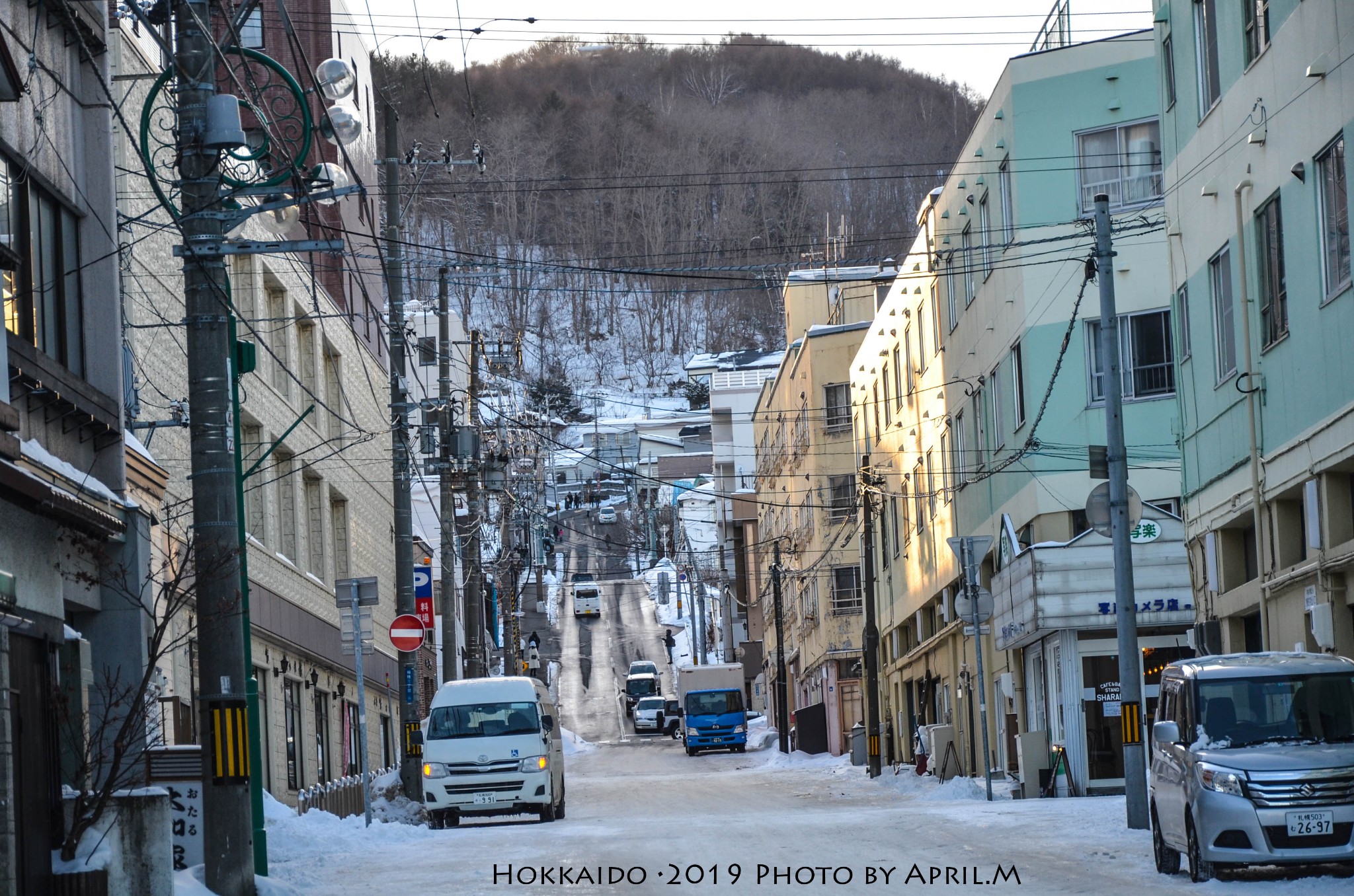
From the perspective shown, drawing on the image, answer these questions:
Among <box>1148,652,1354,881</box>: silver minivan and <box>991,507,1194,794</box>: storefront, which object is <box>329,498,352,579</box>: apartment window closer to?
<box>991,507,1194,794</box>: storefront

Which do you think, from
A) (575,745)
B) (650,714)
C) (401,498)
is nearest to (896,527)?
(575,745)

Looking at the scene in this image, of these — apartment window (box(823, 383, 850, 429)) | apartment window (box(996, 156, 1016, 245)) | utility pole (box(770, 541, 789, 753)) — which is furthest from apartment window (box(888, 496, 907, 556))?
apartment window (box(996, 156, 1016, 245))

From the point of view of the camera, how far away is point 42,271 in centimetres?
1569

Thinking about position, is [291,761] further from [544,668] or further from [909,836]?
[544,668]

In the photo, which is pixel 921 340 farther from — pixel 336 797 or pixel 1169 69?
pixel 336 797

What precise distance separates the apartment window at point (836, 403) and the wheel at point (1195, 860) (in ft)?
175

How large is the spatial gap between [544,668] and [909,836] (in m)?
80.0

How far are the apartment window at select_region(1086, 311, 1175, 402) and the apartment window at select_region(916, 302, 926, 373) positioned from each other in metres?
13.6

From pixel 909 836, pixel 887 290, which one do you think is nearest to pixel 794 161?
pixel 887 290

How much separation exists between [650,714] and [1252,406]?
59.3 m

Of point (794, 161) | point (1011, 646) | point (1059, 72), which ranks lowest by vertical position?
point (1011, 646)

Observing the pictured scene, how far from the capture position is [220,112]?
13836mm

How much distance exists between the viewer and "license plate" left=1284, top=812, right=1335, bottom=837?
1298 cm

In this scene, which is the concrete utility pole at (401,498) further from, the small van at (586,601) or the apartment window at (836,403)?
the small van at (586,601)
